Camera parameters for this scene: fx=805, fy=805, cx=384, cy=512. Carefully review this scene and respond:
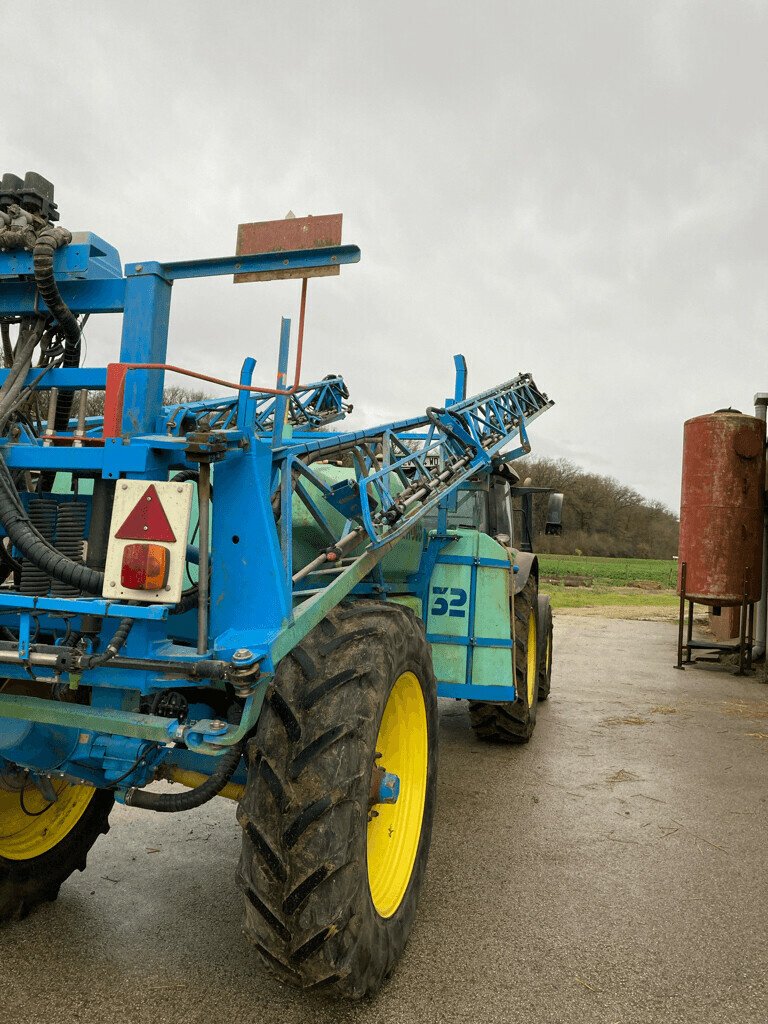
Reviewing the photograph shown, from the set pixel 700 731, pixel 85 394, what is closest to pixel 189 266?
pixel 85 394

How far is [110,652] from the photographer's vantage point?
2346 millimetres

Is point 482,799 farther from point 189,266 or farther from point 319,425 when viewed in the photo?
point 189,266

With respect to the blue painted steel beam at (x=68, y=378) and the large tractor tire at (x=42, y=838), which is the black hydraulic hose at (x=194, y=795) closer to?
the large tractor tire at (x=42, y=838)

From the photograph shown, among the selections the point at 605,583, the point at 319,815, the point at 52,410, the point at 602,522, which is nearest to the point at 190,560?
the point at 52,410

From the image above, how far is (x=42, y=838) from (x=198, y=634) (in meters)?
1.72

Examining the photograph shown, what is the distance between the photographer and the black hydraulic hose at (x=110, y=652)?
7.68 feet

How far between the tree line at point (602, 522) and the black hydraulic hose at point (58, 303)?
4170 centimetres

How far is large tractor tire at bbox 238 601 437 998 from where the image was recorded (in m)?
2.49

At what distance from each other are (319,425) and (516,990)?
3.66m

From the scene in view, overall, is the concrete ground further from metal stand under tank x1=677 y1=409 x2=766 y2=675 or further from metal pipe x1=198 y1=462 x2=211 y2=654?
metal stand under tank x1=677 y1=409 x2=766 y2=675

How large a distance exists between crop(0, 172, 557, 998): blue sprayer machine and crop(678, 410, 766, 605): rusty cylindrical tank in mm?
8912

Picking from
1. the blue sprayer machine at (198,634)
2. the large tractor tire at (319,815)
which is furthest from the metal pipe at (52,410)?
the large tractor tire at (319,815)

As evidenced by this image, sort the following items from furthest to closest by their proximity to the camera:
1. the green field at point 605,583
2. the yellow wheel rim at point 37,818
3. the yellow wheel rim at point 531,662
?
the green field at point 605,583
the yellow wheel rim at point 531,662
the yellow wheel rim at point 37,818

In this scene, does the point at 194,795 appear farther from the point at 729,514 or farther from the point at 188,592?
the point at 729,514
